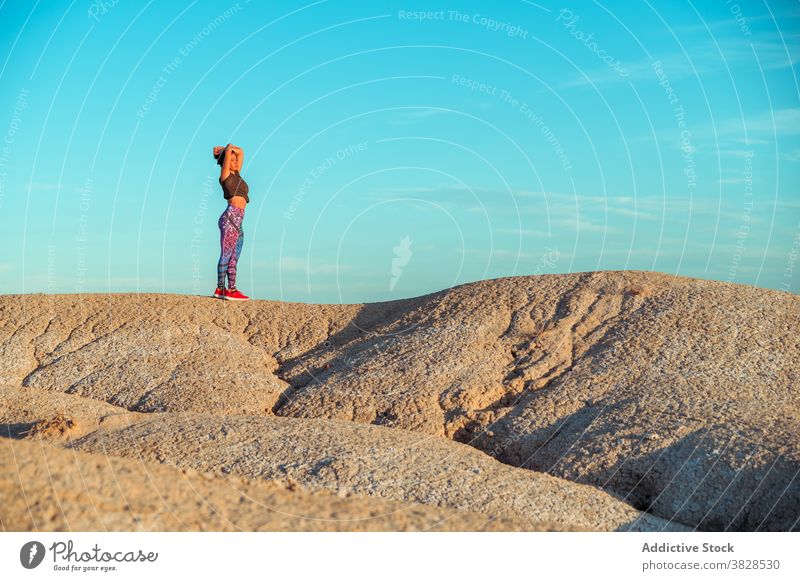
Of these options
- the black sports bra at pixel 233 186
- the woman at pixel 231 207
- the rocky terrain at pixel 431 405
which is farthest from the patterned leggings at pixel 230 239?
the rocky terrain at pixel 431 405

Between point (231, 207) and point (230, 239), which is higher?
point (231, 207)

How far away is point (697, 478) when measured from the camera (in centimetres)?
1072

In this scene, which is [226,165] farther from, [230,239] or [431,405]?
[431,405]

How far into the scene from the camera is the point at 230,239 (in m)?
19.9

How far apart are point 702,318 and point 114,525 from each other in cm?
1257

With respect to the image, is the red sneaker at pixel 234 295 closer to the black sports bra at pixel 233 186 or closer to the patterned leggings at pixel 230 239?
the patterned leggings at pixel 230 239

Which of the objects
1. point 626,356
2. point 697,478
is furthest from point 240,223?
point 697,478

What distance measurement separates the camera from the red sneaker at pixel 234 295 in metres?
20.2

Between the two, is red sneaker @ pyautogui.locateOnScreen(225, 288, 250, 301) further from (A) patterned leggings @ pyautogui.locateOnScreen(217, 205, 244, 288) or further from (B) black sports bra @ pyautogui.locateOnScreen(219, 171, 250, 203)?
(B) black sports bra @ pyautogui.locateOnScreen(219, 171, 250, 203)

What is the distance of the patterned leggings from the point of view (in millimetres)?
19812
